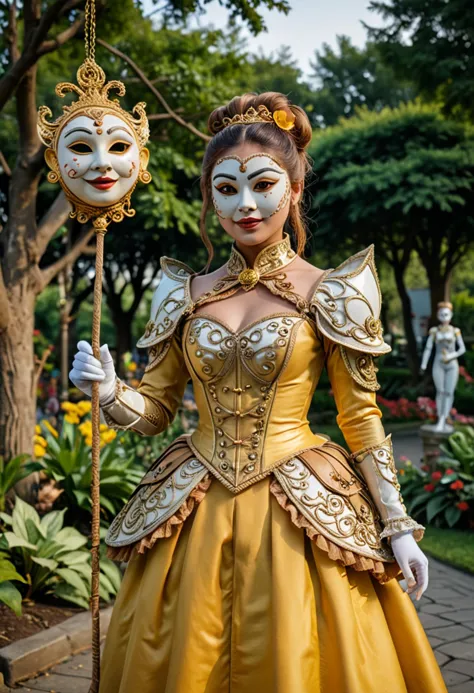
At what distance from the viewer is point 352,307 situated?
2.33 meters

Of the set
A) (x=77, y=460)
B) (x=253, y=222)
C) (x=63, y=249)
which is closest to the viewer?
(x=253, y=222)

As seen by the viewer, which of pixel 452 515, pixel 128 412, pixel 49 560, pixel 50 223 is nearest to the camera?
pixel 128 412

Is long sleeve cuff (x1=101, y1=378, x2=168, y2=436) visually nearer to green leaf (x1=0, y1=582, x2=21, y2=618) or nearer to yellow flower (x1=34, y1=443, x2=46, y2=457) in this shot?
green leaf (x1=0, y1=582, x2=21, y2=618)

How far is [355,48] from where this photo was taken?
2831cm

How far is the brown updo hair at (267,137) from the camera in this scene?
2.43 m

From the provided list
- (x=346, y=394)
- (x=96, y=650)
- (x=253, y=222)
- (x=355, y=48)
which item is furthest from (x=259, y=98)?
(x=355, y=48)

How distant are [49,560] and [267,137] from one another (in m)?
2.83

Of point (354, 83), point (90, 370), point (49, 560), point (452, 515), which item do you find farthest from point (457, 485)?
point (354, 83)

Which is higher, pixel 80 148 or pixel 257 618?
pixel 80 148

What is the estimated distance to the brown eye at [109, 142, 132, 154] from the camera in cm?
231

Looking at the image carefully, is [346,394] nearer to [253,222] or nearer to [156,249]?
[253,222]

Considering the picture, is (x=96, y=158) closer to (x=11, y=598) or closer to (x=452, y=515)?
(x=11, y=598)

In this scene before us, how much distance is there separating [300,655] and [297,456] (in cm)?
57

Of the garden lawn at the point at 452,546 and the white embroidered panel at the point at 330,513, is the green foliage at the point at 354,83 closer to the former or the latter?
the garden lawn at the point at 452,546
